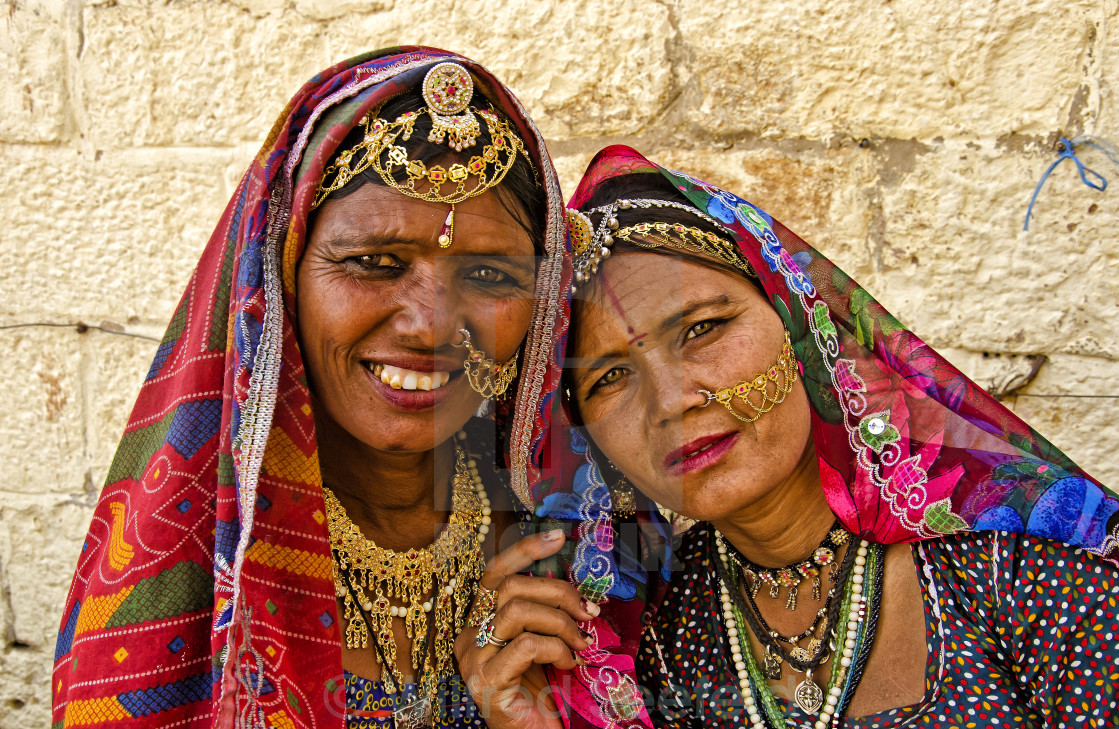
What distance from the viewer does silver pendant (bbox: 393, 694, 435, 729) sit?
5.59 feet

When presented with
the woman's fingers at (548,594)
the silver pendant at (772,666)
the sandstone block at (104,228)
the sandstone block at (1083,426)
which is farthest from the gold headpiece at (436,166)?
the sandstone block at (1083,426)

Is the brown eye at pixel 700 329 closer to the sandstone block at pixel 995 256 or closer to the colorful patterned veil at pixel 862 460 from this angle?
the colorful patterned veil at pixel 862 460

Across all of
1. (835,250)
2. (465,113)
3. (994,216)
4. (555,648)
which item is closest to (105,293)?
(465,113)

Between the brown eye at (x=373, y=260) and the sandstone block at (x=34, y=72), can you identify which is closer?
the brown eye at (x=373, y=260)

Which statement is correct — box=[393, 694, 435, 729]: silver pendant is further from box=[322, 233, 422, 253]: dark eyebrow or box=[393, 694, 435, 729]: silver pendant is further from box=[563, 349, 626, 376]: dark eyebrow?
box=[322, 233, 422, 253]: dark eyebrow

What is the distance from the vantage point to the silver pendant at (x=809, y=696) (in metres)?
1.68

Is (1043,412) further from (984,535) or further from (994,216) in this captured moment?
(984,535)

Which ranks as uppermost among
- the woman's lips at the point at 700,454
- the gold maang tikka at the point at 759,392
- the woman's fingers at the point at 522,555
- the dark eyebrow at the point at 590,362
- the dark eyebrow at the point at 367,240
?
the dark eyebrow at the point at 367,240

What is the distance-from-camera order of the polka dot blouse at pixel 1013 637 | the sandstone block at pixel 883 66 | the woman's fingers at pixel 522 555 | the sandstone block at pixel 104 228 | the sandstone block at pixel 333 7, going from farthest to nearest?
the sandstone block at pixel 104 228
the sandstone block at pixel 333 7
the sandstone block at pixel 883 66
the woman's fingers at pixel 522 555
the polka dot blouse at pixel 1013 637

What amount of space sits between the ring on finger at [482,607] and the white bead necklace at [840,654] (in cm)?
54

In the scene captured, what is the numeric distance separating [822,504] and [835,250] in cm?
99

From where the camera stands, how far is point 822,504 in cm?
178

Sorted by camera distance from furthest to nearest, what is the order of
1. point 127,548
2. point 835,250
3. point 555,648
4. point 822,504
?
1. point 835,250
2. point 822,504
3. point 555,648
4. point 127,548

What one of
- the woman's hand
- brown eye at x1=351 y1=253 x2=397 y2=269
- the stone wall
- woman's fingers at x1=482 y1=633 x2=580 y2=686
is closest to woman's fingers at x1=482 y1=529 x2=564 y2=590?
the woman's hand
